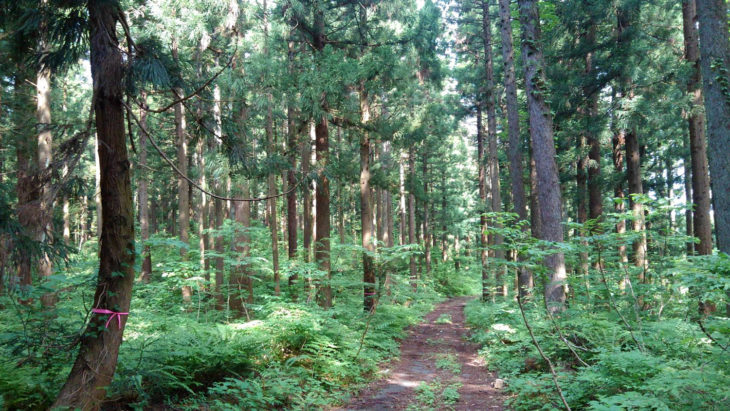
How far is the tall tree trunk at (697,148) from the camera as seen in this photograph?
32.6ft

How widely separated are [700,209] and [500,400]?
790cm

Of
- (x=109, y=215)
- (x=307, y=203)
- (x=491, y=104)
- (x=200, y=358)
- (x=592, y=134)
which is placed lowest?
(x=200, y=358)

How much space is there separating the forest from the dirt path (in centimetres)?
7

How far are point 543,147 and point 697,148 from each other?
16.5 feet

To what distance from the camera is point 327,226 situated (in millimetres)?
12344

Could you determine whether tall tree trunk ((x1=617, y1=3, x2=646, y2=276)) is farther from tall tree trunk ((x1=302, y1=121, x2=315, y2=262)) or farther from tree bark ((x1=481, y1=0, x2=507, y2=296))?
tall tree trunk ((x1=302, y1=121, x2=315, y2=262))

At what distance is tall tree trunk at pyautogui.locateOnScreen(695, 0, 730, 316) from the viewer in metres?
6.35

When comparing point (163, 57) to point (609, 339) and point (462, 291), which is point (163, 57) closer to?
point (609, 339)

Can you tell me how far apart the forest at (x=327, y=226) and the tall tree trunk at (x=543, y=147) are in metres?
0.05

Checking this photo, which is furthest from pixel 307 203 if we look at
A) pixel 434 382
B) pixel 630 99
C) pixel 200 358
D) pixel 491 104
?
pixel 200 358

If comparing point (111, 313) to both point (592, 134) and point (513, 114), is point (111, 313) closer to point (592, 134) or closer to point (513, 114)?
point (513, 114)

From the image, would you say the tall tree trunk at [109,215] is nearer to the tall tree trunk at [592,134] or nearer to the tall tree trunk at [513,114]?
the tall tree trunk at [513,114]

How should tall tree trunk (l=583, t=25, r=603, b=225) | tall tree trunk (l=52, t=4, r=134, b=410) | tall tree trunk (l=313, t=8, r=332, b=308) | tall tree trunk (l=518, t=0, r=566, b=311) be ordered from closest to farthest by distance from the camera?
tall tree trunk (l=52, t=4, r=134, b=410)
tall tree trunk (l=518, t=0, r=566, b=311)
tall tree trunk (l=313, t=8, r=332, b=308)
tall tree trunk (l=583, t=25, r=603, b=225)

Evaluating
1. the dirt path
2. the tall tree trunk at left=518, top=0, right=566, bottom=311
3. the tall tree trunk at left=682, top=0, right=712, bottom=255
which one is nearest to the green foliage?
the dirt path
